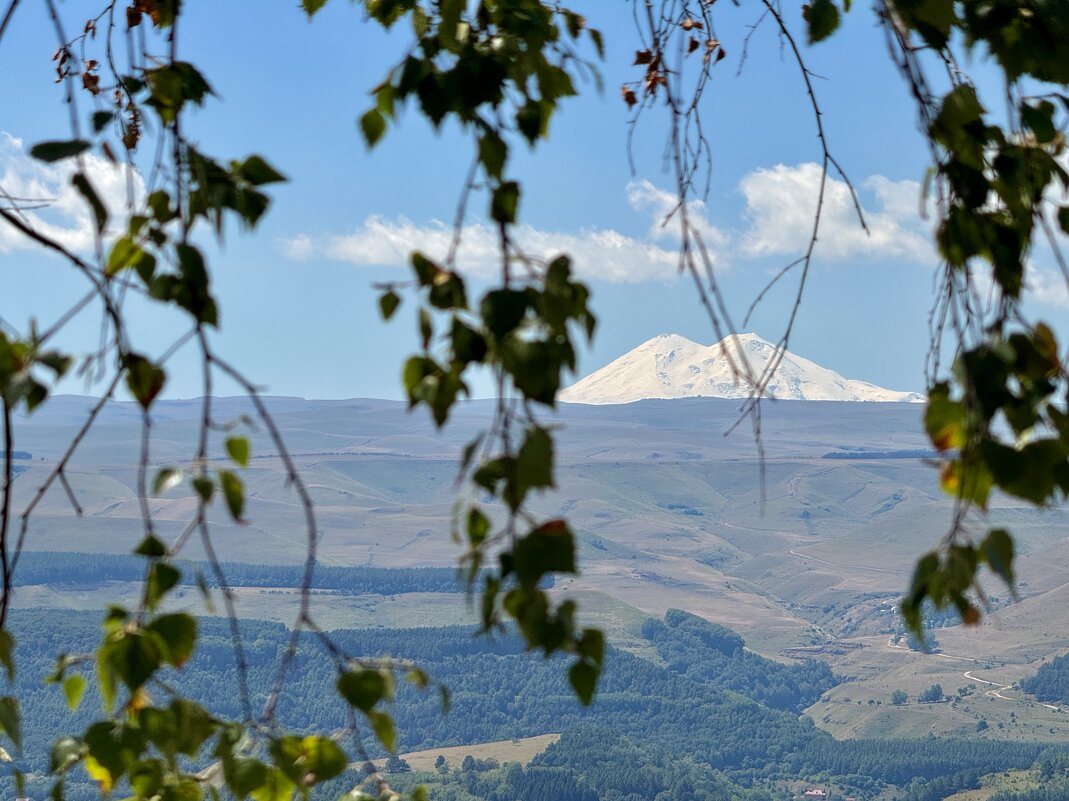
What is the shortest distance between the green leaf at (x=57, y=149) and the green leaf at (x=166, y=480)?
370mm

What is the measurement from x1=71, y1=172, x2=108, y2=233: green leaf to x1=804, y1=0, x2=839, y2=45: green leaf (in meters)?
0.99

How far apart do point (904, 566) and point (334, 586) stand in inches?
3595

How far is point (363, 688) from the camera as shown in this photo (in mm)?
1428

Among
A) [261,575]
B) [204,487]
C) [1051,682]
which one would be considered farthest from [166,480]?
[261,575]

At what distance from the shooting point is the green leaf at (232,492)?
4.13 ft

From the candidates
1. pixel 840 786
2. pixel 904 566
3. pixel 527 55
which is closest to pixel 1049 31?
pixel 527 55

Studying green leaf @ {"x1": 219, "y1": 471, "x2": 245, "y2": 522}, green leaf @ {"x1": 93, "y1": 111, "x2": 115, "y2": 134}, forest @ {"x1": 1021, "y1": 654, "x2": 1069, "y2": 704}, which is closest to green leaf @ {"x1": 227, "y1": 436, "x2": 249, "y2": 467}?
green leaf @ {"x1": 219, "y1": 471, "x2": 245, "y2": 522}

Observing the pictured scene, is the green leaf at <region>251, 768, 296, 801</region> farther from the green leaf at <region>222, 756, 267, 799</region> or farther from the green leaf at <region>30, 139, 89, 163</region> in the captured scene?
the green leaf at <region>30, 139, 89, 163</region>

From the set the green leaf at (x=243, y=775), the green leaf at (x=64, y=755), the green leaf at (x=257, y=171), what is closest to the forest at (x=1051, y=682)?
the green leaf at (x=64, y=755)

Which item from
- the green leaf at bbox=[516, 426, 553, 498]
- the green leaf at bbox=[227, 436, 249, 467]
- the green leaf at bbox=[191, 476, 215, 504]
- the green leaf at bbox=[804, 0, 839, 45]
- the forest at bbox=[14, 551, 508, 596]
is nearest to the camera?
the green leaf at bbox=[516, 426, 553, 498]

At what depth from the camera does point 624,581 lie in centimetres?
19088

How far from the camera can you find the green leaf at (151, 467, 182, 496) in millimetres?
1235

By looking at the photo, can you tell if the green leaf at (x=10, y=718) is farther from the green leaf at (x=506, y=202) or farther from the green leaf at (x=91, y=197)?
the green leaf at (x=506, y=202)

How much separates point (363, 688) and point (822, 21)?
1096mm
